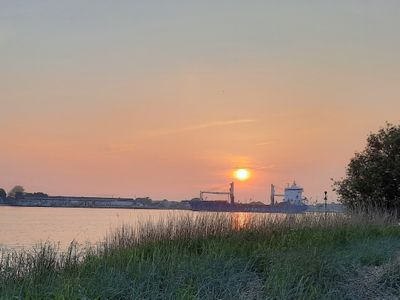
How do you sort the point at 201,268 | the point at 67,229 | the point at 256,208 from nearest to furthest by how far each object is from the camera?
the point at 201,268, the point at 256,208, the point at 67,229

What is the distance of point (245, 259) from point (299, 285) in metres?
1.91

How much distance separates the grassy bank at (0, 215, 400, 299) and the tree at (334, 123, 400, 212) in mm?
11846

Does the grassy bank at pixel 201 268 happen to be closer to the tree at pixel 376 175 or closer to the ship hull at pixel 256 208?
the ship hull at pixel 256 208

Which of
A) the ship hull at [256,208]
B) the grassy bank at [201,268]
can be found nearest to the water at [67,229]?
the grassy bank at [201,268]

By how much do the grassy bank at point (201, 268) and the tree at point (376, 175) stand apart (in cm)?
1185

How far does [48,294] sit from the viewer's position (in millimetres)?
6555

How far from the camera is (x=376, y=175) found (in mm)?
24453

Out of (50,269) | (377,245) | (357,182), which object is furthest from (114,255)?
(357,182)

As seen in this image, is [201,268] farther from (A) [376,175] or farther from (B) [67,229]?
(B) [67,229]

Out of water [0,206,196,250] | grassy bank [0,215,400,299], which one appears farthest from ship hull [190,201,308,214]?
grassy bank [0,215,400,299]

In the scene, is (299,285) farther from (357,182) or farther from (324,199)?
(357,182)

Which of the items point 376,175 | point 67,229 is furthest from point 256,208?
point 67,229

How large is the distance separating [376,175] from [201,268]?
18.2 m

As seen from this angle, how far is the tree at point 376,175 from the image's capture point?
24.4m
